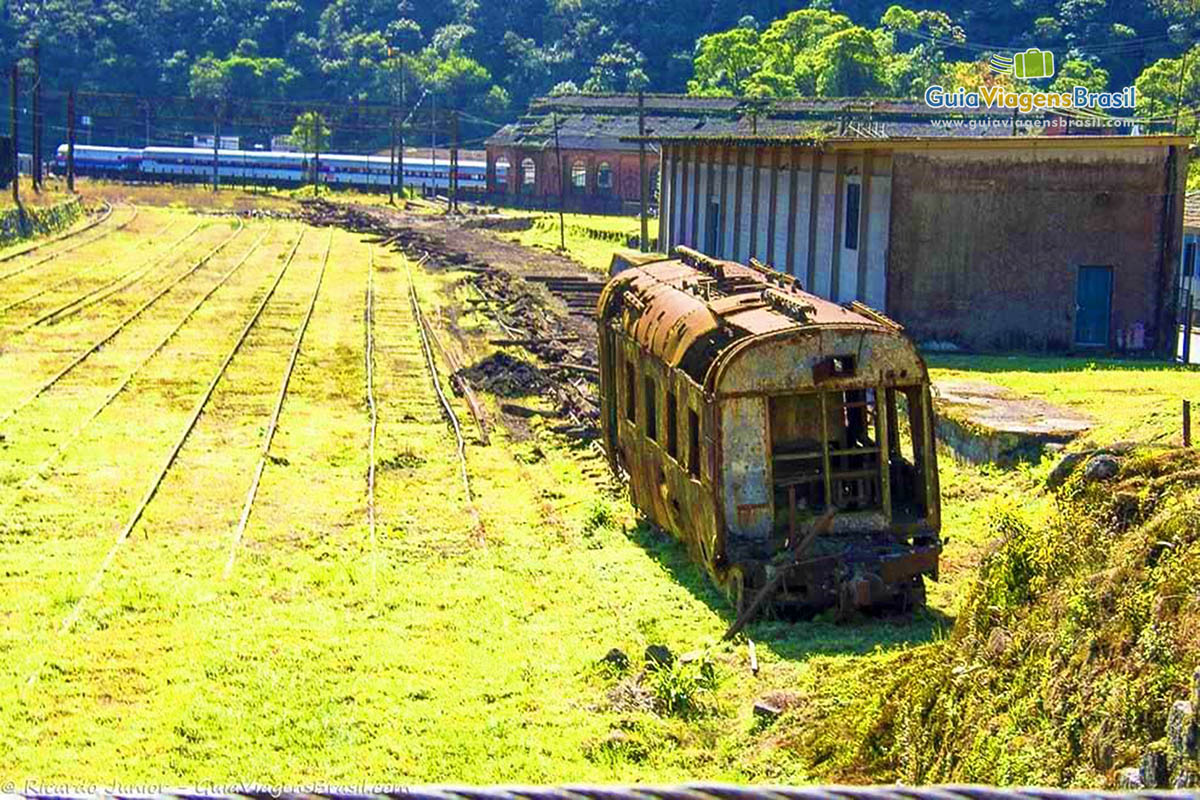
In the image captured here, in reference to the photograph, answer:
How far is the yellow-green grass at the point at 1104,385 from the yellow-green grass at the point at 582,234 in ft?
86.6

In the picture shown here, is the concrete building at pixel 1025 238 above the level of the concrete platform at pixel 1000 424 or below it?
above

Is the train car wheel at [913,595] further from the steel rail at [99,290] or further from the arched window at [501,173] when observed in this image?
the arched window at [501,173]

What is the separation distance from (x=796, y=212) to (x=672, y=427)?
17.7 meters

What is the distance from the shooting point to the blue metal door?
2880 cm

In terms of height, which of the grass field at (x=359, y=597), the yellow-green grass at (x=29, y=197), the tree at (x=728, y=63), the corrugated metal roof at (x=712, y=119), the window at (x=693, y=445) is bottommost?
the grass field at (x=359, y=597)

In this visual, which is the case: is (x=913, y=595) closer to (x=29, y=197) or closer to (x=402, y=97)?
(x=29, y=197)

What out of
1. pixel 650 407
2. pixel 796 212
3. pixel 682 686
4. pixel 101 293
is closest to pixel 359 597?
pixel 650 407

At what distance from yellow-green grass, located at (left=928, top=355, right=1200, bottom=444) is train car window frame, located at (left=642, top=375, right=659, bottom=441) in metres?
4.79

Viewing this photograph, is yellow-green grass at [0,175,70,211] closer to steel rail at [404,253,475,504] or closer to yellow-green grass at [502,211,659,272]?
yellow-green grass at [502,211,659,272]

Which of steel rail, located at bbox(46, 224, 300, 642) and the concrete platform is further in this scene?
the concrete platform

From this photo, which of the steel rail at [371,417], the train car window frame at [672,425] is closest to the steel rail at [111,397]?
the steel rail at [371,417]

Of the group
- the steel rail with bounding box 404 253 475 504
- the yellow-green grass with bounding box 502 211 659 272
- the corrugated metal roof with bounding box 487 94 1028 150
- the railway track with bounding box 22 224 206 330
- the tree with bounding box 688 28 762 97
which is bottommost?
the steel rail with bounding box 404 253 475 504

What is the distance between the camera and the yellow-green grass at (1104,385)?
17906 mm

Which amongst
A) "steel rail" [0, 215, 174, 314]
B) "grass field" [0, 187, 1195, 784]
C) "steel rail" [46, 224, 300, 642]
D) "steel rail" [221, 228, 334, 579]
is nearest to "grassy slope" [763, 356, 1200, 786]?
"grass field" [0, 187, 1195, 784]
